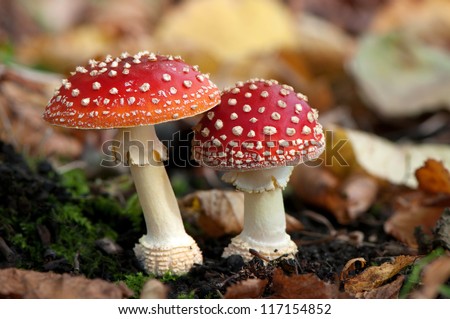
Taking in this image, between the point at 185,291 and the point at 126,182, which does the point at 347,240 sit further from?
the point at 126,182

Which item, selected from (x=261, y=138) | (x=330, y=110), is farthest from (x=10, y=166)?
(x=330, y=110)

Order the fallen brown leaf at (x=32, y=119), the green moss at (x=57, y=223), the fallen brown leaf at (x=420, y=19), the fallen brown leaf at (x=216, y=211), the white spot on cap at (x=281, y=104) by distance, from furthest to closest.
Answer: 1. the fallen brown leaf at (x=420, y=19)
2. the fallen brown leaf at (x=32, y=119)
3. the fallen brown leaf at (x=216, y=211)
4. the green moss at (x=57, y=223)
5. the white spot on cap at (x=281, y=104)

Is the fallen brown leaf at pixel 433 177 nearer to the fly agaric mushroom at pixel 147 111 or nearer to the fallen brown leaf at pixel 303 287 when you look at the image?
the fallen brown leaf at pixel 303 287

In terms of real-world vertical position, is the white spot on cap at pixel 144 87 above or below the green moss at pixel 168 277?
above

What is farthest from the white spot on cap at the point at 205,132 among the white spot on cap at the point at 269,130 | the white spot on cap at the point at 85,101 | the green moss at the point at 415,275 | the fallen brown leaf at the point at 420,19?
the fallen brown leaf at the point at 420,19

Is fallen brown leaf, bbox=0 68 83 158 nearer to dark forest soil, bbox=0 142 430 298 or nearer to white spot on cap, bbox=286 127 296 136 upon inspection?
dark forest soil, bbox=0 142 430 298

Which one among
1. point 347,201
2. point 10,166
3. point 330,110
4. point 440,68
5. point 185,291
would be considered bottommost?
point 185,291

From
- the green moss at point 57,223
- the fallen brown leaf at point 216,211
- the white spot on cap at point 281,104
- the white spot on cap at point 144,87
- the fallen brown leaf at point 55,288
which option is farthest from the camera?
the fallen brown leaf at point 216,211
